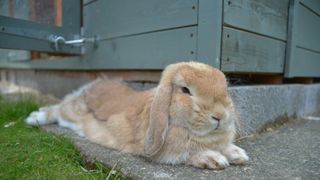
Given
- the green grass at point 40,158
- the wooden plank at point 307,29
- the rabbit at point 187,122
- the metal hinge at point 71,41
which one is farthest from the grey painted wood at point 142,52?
the wooden plank at point 307,29

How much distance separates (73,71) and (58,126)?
Result: 1526 mm

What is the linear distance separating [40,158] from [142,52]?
131 cm

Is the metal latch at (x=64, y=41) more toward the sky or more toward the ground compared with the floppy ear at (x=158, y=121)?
more toward the sky

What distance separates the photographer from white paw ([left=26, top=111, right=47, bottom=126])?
261 centimetres

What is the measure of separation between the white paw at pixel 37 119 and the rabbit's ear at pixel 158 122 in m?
1.35

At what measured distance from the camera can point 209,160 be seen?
159 cm

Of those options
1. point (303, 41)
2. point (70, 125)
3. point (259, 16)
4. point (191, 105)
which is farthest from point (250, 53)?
point (70, 125)

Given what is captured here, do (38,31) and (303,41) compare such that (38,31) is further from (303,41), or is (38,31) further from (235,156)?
(303,41)

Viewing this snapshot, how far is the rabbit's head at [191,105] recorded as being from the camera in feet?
5.03

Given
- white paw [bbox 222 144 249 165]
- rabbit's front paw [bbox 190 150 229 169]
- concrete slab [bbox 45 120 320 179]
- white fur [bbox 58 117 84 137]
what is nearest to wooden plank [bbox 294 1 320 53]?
concrete slab [bbox 45 120 320 179]

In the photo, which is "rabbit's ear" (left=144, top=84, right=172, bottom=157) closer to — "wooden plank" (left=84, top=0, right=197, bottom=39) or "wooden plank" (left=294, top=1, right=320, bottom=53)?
"wooden plank" (left=84, top=0, right=197, bottom=39)

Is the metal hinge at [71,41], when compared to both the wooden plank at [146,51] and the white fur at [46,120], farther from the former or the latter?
the white fur at [46,120]

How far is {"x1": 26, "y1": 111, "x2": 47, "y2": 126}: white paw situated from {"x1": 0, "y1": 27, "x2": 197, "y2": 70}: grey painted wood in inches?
32.4

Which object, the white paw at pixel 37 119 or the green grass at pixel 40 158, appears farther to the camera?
the white paw at pixel 37 119
